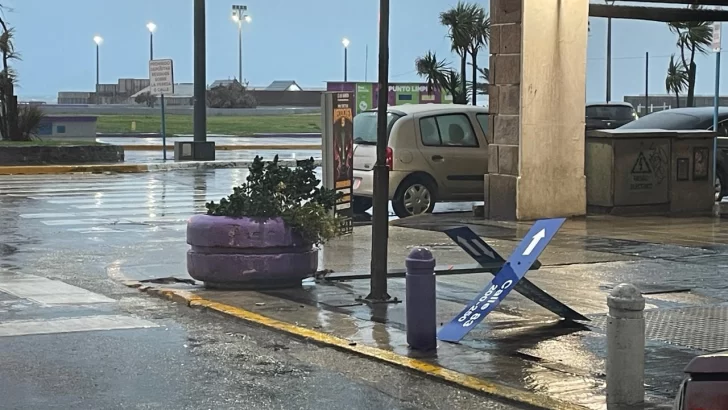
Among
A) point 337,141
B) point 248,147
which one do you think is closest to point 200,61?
point 248,147

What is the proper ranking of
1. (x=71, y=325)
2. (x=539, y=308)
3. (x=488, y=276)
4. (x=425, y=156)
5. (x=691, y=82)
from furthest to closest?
(x=691, y=82), (x=425, y=156), (x=488, y=276), (x=539, y=308), (x=71, y=325)

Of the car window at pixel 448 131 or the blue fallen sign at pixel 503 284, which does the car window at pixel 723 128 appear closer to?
the car window at pixel 448 131

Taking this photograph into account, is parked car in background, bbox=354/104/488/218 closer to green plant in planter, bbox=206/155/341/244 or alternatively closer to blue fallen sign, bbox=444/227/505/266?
green plant in planter, bbox=206/155/341/244

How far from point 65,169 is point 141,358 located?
68.6ft

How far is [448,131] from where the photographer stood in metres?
18.0

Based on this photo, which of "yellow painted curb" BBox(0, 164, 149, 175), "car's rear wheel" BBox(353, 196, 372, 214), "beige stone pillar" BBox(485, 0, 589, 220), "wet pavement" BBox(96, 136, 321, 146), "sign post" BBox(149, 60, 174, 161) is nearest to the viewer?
"beige stone pillar" BBox(485, 0, 589, 220)

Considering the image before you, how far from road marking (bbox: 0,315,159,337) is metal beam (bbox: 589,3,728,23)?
10.1 m

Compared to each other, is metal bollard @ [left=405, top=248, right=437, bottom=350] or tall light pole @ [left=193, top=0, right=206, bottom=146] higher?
tall light pole @ [left=193, top=0, right=206, bottom=146]

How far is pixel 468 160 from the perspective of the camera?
59.3ft

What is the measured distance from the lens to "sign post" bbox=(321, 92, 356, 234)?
1457 cm

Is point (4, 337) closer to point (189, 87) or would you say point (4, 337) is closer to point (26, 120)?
point (26, 120)

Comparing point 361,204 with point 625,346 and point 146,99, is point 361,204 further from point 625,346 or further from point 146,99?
point 146,99

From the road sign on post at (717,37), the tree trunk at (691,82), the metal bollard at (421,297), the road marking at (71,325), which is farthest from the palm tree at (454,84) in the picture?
the metal bollard at (421,297)

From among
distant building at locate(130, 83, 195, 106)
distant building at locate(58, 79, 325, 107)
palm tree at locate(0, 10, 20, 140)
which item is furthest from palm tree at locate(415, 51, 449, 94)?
distant building at locate(58, 79, 325, 107)
